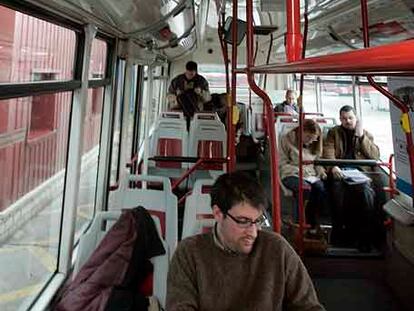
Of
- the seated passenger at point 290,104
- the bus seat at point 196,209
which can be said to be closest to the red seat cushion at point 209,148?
the bus seat at point 196,209

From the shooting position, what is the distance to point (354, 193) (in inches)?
177

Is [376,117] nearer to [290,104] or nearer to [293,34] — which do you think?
[290,104]

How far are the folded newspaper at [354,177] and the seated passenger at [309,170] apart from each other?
238mm

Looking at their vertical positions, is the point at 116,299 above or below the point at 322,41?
below

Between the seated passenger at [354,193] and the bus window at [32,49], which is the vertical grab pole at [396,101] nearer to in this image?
the bus window at [32,49]

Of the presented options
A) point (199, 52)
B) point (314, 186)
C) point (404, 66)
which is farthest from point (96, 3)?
point (199, 52)

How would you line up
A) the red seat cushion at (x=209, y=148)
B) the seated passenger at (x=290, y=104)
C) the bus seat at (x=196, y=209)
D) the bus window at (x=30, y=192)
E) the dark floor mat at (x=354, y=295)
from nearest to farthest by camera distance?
the bus window at (x=30, y=192), the bus seat at (x=196, y=209), the dark floor mat at (x=354, y=295), the red seat cushion at (x=209, y=148), the seated passenger at (x=290, y=104)

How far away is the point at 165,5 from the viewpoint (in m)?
2.55

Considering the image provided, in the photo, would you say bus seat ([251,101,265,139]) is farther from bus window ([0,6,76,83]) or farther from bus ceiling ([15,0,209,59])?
bus window ([0,6,76,83])

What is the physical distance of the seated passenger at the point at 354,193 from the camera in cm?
440

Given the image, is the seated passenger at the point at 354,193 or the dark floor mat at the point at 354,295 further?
the seated passenger at the point at 354,193

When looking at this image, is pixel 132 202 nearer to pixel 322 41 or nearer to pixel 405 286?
pixel 405 286

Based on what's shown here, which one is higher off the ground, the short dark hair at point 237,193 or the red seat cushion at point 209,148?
the red seat cushion at point 209,148

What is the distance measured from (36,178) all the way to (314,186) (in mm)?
2809
